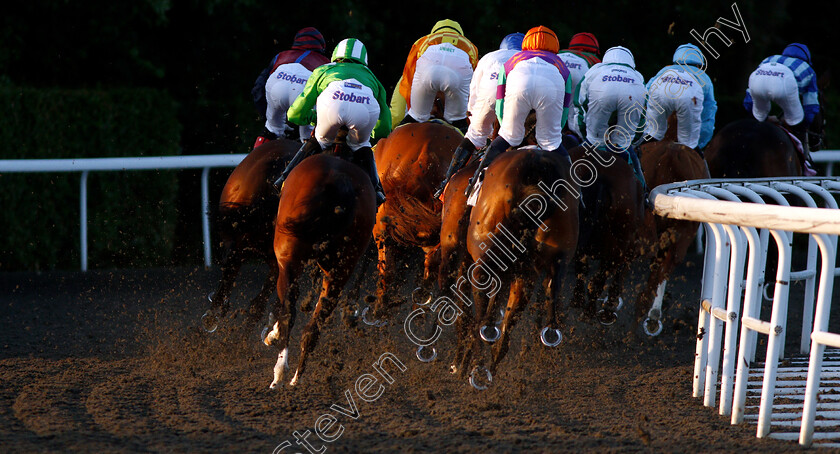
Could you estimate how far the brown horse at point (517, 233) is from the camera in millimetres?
4719

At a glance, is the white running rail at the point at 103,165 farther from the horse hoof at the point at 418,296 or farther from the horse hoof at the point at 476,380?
the horse hoof at the point at 476,380

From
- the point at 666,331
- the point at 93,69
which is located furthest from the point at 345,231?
the point at 93,69

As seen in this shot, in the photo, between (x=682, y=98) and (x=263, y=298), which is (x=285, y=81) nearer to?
(x=263, y=298)

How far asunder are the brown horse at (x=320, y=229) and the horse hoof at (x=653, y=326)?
2191mm

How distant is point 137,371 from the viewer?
523cm

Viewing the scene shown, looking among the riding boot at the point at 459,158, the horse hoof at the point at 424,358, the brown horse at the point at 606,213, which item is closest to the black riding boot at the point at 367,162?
the riding boot at the point at 459,158

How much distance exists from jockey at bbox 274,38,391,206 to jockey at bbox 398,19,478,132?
2.85ft

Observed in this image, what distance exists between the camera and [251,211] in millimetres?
5605

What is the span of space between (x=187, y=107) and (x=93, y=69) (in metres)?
1.19

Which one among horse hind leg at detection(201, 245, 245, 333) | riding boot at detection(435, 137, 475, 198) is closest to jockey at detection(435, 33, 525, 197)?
riding boot at detection(435, 137, 475, 198)

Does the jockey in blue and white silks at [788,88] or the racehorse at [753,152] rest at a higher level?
the jockey in blue and white silks at [788,88]

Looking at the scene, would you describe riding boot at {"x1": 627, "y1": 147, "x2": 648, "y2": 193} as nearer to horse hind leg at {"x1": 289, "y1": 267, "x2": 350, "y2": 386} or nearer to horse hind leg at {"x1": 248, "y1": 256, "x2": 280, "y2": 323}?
horse hind leg at {"x1": 289, "y1": 267, "x2": 350, "y2": 386}

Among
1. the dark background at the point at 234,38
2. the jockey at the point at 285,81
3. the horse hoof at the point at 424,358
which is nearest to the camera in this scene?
the horse hoof at the point at 424,358

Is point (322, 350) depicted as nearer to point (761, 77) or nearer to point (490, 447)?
point (490, 447)
